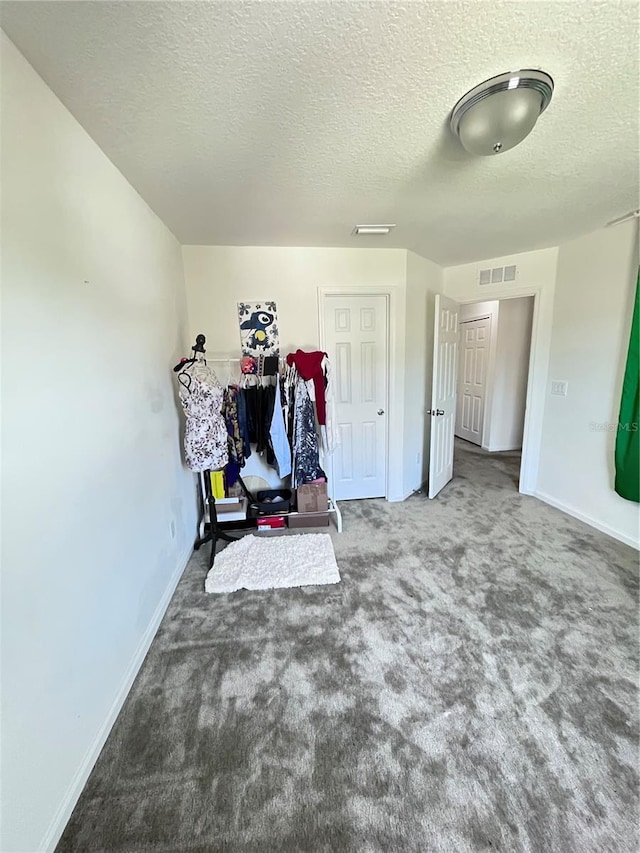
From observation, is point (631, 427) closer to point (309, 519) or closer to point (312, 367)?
point (312, 367)

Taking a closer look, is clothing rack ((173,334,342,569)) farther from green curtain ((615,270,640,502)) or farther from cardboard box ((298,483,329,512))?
green curtain ((615,270,640,502))

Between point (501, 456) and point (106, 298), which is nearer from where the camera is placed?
point (106, 298)

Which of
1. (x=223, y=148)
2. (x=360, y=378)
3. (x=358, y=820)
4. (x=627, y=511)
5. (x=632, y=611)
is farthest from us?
(x=360, y=378)

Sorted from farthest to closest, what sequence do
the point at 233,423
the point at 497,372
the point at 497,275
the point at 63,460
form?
the point at 497,372, the point at 497,275, the point at 233,423, the point at 63,460

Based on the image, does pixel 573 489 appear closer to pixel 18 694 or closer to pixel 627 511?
pixel 627 511

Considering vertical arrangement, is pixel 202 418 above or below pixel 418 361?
below

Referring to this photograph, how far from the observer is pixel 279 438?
264 centimetres

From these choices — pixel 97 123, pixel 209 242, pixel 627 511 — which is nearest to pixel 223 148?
pixel 97 123

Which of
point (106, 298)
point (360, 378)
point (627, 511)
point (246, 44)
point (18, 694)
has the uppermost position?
point (246, 44)

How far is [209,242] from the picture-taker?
270 cm

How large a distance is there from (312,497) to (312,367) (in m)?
1.10

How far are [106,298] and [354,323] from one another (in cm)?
209

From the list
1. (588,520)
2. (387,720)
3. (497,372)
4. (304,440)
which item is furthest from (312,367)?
(497,372)

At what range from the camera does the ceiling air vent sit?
3.20m
